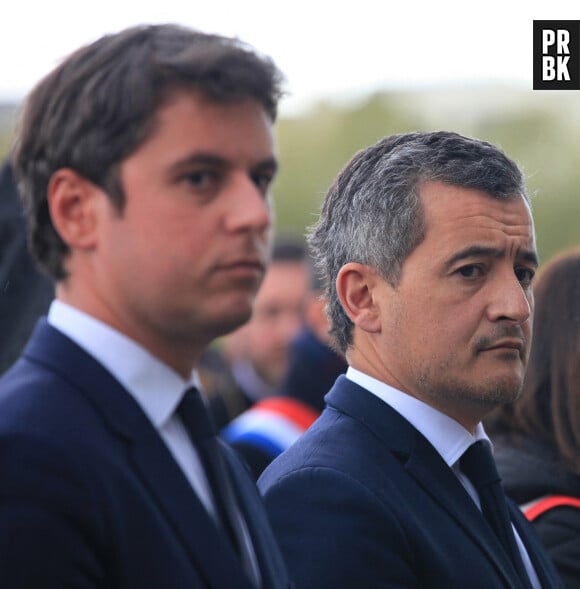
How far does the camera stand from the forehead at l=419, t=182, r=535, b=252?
3.15 metres

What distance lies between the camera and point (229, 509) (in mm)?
2211

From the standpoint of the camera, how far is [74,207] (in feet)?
7.12

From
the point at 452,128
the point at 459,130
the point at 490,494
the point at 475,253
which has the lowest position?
the point at 452,128

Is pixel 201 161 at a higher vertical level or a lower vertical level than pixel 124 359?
higher

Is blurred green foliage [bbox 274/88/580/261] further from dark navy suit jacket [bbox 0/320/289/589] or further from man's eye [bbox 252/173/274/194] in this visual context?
dark navy suit jacket [bbox 0/320/289/589]

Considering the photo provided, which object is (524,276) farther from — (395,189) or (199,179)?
(199,179)

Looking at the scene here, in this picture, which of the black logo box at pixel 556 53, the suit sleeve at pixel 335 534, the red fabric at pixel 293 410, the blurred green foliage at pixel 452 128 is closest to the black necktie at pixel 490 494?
the suit sleeve at pixel 335 534

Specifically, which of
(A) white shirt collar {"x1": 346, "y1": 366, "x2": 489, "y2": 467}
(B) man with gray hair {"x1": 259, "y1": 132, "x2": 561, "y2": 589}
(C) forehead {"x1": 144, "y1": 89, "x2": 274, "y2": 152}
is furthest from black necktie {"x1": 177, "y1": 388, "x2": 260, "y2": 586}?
(A) white shirt collar {"x1": 346, "y1": 366, "x2": 489, "y2": 467}

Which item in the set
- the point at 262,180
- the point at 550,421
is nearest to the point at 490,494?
the point at 550,421

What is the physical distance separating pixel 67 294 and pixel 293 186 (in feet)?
137

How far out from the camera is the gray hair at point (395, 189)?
318 centimetres

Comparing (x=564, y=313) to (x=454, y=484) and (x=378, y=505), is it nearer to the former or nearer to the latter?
(x=454, y=484)

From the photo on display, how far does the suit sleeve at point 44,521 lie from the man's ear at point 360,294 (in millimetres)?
1386

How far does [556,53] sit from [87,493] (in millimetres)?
5413
